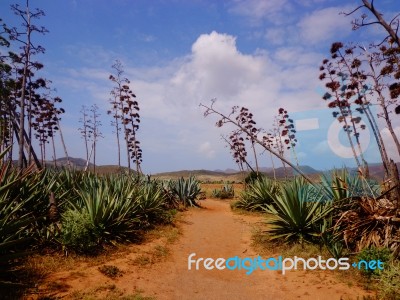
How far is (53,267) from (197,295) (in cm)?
262

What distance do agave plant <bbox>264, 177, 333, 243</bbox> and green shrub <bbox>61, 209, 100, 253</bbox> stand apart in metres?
4.20

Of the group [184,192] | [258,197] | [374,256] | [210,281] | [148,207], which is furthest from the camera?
[184,192]

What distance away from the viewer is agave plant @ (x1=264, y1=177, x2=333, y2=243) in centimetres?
727

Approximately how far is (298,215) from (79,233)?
4945 mm

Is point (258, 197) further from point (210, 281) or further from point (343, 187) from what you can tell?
point (210, 281)

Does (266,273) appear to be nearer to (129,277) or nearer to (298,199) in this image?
(298,199)

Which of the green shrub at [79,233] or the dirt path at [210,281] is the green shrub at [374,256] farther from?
the green shrub at [79,233]

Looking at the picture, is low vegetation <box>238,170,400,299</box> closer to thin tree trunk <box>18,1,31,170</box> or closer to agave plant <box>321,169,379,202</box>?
agave plant <box>321,169,379,202</box>

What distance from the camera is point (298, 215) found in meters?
7.29

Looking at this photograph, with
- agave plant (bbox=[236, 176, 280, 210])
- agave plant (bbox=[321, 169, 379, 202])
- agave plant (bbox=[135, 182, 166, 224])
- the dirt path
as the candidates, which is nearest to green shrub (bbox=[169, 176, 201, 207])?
agave plant (bbox=[236, 176, 280, 210])

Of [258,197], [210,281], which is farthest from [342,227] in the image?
[258,197]

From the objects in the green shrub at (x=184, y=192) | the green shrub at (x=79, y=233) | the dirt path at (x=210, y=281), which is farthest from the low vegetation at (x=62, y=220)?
the green shrub at (x=184, y=192)

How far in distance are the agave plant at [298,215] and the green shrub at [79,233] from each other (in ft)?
13.8

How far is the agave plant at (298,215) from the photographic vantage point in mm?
7270
